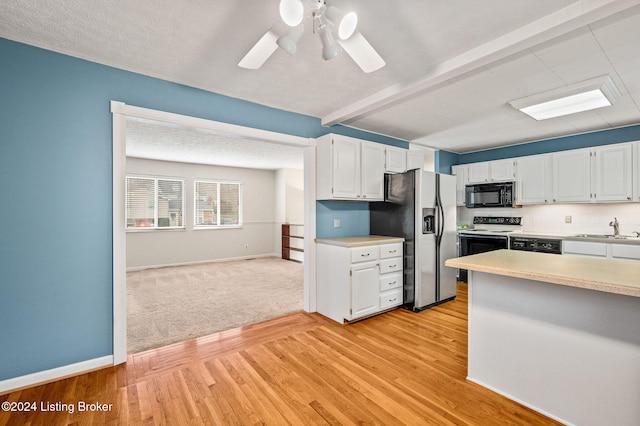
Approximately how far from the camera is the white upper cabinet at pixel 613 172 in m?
3.88

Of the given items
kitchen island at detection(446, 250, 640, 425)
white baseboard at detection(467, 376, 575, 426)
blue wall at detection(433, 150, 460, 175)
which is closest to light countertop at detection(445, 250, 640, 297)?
kitchen island at detection(446, 250, 640, 425)

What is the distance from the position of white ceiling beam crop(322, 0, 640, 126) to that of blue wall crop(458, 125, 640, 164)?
338cm

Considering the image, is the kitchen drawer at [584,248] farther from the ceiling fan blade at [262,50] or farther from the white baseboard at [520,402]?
the ceiling fan blade at [262,50]

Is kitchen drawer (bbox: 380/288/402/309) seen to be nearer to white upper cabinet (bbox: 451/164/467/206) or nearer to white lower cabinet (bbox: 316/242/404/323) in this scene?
white lower cabinet (bbox: 316/242/404/323)

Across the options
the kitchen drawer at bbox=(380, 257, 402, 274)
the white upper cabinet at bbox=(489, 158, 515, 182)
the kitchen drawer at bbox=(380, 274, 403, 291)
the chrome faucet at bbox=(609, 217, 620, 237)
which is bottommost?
the kitchen drawer at bbox=(380, 274, 403, 291)

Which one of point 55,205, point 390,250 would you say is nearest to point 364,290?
point 390,250

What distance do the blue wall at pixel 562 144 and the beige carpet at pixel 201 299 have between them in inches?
170

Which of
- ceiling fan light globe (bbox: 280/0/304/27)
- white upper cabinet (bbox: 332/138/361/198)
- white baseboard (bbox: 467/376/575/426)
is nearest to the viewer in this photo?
ceiling fan light globe (bbox: 280/0/304/27)

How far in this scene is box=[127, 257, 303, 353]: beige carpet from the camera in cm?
325

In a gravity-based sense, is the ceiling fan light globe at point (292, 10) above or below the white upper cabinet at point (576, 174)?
above

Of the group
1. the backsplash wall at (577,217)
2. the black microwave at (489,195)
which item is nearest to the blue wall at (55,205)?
the black microwave at (489,195)

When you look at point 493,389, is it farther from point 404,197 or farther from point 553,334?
point 404,197

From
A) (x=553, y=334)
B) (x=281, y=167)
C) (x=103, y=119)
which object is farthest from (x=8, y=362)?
(x=281, y=167)

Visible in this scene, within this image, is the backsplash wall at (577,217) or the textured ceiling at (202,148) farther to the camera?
the textured ceiling at (202,148)
